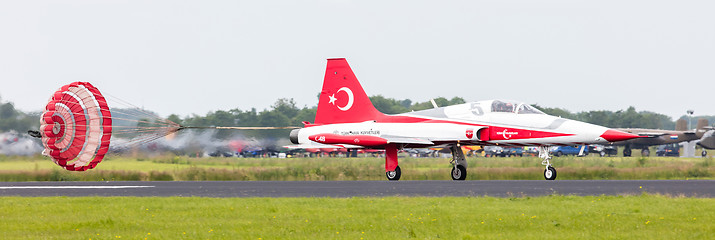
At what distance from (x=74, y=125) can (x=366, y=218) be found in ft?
52.5

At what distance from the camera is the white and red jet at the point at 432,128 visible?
2566 centimetres

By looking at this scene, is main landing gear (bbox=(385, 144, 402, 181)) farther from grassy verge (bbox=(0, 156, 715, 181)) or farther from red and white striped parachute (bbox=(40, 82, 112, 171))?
red and white striped parachute (bbox=(40, 82, 112, 171))

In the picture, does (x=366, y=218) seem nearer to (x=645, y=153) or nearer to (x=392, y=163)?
(x=392, y=163)

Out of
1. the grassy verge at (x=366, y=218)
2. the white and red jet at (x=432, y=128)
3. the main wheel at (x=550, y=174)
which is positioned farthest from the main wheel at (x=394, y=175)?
the grassy verge at (x=366, y=218)

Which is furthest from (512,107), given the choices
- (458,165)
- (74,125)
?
(74,125)

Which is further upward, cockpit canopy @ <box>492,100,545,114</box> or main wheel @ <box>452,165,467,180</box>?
cockpit canopy @ <box>492,100,545,114</box>

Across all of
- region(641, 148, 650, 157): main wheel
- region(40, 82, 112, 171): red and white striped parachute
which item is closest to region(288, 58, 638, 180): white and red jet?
region(40, 82, 112, 171): red and white striped parachute

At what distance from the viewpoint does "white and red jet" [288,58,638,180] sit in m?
25.7

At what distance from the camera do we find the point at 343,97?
1161 inches

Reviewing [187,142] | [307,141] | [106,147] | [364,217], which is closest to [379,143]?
[307,141]

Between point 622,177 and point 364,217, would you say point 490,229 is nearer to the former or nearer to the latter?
point 364,217

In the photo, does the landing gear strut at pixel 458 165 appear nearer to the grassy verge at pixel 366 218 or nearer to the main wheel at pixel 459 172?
the main wheel at pixel 459 172

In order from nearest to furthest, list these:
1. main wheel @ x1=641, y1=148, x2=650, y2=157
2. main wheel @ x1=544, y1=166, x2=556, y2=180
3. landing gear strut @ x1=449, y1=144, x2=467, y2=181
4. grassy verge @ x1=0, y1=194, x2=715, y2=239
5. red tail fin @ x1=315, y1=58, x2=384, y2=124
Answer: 1. grassy verge @ x1=0, y1=194, x2=715, y2=239
2. main wheel @ x1=544, y1=166, x2=556, y2=180
3. landing gear strut @ x1=449, y1=144, x2=467, y2=181
4. red tail fin @ x1=315, y1=58, x2=384, y2=124
5. main wheel @ x1=641, y1=148, x2=650, y2=157

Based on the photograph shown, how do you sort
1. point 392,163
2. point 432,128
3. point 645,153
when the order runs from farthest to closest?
point 645,153 → point 392,163 → point 432,128
